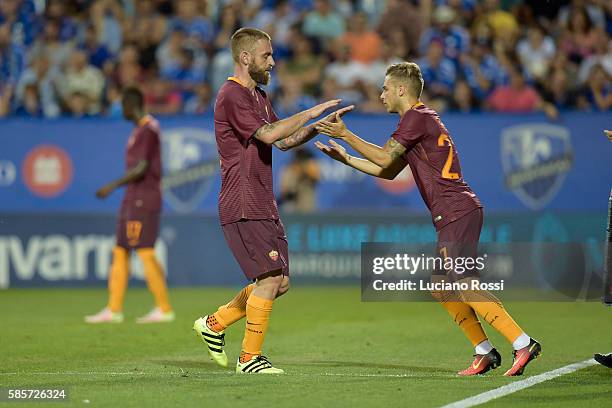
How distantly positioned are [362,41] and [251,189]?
10.6m

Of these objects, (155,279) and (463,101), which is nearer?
(155,279)

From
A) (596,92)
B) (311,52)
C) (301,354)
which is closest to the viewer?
(301,354)

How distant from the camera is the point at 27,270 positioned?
1728 cm

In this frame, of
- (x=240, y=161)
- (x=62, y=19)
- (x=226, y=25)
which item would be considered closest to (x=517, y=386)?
(x=240, y=161)

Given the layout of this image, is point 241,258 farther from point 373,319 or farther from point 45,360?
point 373,319

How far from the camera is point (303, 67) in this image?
61.3 feet

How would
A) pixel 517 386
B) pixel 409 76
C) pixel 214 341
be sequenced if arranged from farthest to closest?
1. pixel 214 341
2. pixel 409 76
3. pixel 517 386

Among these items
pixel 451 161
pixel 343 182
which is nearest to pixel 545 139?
pixel 343 182

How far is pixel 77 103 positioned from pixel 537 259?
23.6 feet

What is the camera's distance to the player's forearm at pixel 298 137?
867 centimetres

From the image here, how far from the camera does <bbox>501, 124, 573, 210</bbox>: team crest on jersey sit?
17000 millimetres

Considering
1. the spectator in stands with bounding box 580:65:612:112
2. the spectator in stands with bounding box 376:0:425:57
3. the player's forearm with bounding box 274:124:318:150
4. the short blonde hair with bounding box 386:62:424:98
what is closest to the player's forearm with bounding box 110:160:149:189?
the player's forearm with bounding box 274:124:318:150

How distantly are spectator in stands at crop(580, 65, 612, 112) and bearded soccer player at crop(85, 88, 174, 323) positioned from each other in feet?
23.6

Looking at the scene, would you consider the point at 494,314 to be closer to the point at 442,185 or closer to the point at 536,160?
the point at 442,185
